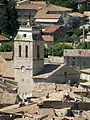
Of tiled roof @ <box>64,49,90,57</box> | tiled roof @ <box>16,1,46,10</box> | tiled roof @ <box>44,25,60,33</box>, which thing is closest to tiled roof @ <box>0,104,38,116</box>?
tiled roof @ <box>64,49,90,57</box>

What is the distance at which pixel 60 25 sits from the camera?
313 feet

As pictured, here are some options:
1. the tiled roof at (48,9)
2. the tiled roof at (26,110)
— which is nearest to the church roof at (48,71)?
the tiled roof at (26,110)

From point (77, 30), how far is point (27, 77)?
35.2 meters

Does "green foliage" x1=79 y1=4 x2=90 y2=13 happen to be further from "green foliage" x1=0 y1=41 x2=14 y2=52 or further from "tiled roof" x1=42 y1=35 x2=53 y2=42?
"green foliage" x1=0 y1=41 x2=14 y2=52

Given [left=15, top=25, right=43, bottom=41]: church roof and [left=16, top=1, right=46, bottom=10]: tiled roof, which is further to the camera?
[left=16, top=1, right=46, bottom=10]: tiled roof

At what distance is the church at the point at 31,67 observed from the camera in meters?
56.3

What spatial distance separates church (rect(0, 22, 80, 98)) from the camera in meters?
56.3

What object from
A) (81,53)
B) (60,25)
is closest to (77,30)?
(60,25)

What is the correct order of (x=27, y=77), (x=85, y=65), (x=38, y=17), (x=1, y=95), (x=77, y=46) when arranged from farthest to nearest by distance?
(x=38, y=17) < (x=77, y=46) < (x=85, y=65) < (x=27, y=77) < (x=1, y=95)

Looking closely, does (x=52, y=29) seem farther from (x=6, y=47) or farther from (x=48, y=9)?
(x=6, y=47)

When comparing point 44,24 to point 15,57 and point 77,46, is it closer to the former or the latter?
point 77,46

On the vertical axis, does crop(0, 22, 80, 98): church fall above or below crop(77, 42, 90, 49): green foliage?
above

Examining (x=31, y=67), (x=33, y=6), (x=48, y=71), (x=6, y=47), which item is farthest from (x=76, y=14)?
(x=48, y=71)

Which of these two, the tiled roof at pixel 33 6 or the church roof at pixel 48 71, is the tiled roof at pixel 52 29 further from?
the church roof at pixel 48 71
